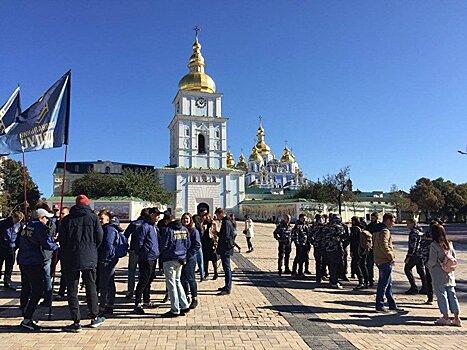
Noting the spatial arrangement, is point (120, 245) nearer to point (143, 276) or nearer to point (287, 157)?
point (143, 276)

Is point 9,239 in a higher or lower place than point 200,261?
higher

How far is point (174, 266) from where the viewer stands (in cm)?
733

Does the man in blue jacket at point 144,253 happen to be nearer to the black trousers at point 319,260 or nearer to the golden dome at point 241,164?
the black trousers at point 319,260

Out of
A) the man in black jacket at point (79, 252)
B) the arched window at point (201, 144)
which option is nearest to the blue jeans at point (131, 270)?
the man in black jacket at point (79, 252)

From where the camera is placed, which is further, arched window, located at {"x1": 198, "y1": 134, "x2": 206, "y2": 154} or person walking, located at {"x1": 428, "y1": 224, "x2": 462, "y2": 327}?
arched window, located at {"x1": 198, "y1": 134, "x2": 206, "y2": 154}

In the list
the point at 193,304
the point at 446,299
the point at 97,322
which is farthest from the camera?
the point at 193,304

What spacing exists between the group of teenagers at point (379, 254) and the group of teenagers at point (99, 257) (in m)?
2.76

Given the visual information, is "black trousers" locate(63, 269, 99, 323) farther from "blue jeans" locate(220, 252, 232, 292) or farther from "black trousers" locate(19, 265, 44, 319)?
"blue jeans" locate(220, 252, 232, 292)

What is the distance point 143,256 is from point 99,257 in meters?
0.77

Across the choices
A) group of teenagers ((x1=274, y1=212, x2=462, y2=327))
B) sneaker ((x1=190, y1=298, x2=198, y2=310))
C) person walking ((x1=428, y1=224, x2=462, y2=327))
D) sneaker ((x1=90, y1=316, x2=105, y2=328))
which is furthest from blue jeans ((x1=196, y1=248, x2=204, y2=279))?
person walking ((x1=428, y1=224, x2=462, y2=327))

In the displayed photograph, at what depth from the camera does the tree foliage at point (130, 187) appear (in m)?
49.6

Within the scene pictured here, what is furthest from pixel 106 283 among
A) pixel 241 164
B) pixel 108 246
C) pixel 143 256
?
pixel 241 164

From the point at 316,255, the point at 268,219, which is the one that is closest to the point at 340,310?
the point at 316,255

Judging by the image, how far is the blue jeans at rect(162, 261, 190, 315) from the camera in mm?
7164
